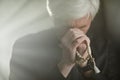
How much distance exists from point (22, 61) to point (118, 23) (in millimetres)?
573

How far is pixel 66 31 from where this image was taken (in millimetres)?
1983

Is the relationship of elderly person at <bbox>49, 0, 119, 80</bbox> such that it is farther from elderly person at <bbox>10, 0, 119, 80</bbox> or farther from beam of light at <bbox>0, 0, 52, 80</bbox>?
beam of light at <bbox>0, 0, 52, 80</bbox>

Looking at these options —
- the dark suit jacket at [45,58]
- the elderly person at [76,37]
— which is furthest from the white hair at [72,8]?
the dark suit jacket at [45,58]

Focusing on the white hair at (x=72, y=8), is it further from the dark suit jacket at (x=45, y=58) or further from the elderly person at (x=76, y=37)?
the dark suit jacket at (x=45, y=58)

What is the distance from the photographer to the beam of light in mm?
2039

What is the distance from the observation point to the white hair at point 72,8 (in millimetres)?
1960

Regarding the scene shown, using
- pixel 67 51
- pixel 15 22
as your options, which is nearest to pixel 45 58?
pixel 67 51

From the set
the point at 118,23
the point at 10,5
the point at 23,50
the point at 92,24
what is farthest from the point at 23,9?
the point at 118,23

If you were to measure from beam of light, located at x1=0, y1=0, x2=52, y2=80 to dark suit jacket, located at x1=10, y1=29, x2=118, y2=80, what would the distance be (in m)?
0.03

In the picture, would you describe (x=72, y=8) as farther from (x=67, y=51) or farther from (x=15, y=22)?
(x=15, y=22)

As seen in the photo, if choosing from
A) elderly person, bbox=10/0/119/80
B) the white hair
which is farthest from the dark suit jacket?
the white hair

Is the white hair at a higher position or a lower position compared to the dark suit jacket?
higher

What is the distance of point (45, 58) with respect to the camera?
6.63 feet

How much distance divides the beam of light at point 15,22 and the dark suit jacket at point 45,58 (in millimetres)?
32
